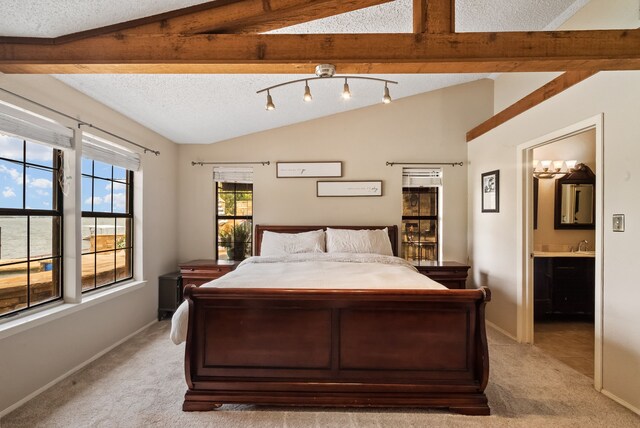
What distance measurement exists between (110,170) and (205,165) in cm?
139

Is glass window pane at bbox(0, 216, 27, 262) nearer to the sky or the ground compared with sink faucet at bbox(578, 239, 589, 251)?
nearer to the sky

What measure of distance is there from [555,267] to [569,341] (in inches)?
34.4

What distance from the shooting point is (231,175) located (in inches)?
186

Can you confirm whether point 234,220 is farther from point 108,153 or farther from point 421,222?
point 421,222

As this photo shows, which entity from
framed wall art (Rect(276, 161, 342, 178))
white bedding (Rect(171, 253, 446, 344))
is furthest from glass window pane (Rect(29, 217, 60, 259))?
framed wall art (Rect(276, 161, 342, 178))

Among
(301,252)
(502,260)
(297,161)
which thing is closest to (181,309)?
(301,252)

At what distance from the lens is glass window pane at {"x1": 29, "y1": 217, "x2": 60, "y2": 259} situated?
254cm

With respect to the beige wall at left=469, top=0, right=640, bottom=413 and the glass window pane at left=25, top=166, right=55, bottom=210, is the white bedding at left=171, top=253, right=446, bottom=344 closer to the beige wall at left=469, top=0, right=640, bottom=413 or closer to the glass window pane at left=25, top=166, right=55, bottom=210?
the beige wall at left=469, top=0, right=640, bottom=413

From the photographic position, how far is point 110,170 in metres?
3.49

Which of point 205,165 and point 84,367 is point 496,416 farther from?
point 205,165

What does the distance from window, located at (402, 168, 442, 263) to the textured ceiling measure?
4.51 ft

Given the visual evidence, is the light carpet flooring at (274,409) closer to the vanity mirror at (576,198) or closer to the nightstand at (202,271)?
the nightstand at (202,271)

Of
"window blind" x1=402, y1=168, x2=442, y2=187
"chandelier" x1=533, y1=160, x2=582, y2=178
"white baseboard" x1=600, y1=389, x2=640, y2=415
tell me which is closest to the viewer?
"white baseboard" x1=600, y1=389, x2=640, y2=415

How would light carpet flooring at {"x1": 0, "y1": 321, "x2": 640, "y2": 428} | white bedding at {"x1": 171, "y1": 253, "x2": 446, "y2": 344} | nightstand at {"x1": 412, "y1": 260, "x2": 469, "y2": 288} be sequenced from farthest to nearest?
nightstand at {"x1": 412, "y1": 260, "x2": 469, "y2": 288}
white bedding at {"x1": 171, "y1": 253, "x2": 446, "y2": 344}
light carpet flooring at {"x1": 0, "y1": 321, "x2": 640, "y2": 428}
